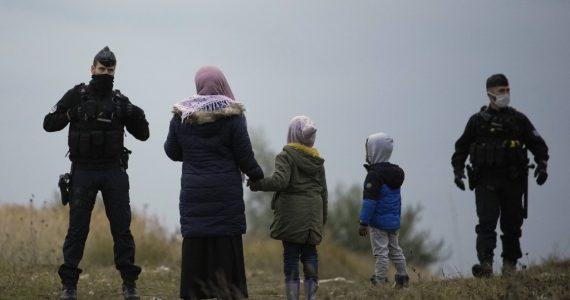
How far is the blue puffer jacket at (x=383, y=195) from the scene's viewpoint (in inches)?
373

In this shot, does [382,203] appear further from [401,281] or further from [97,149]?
[97,149]

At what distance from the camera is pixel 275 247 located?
17422mm

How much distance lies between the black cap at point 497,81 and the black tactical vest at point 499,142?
0.28m

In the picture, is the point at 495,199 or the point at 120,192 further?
the point at 495,199

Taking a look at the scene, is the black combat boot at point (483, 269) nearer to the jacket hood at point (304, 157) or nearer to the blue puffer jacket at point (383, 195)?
the blue puffer jacket at point (383, 195)

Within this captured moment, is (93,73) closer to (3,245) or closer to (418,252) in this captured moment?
(3,245)

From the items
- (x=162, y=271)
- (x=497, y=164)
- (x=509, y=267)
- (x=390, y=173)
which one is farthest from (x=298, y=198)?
(x=162, y=271)

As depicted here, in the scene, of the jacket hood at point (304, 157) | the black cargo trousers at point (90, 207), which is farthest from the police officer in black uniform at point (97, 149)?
the jacket hood at point (304, 157)

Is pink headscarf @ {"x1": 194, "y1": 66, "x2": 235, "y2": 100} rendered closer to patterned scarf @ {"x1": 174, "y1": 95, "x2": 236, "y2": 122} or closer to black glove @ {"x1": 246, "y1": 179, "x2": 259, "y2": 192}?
patterned scarf @ {"x1": 174, "y1": 95, "x2": 236, "y2": 122}

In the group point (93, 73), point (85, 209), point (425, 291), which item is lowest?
point (425, 291)

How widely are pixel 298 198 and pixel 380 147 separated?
1291 mm

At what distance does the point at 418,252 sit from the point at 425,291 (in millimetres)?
16056

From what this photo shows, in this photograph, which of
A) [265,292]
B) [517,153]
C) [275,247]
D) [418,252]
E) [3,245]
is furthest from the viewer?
[418,252]

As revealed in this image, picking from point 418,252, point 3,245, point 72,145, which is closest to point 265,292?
point 72,145
